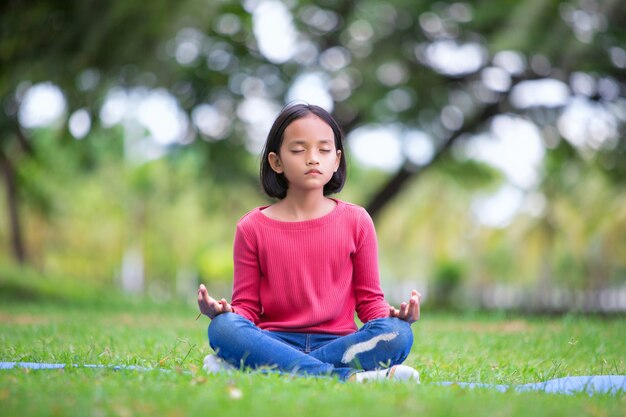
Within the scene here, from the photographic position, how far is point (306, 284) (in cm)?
401

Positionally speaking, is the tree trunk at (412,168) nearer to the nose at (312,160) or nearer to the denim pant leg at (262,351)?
the nose at (312,160)

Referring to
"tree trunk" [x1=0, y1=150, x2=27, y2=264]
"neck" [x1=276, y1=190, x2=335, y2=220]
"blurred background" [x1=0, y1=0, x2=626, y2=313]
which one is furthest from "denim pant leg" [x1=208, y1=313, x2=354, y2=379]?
"tree trunk" [x1=0, y1=150, x2=27, y2=264]

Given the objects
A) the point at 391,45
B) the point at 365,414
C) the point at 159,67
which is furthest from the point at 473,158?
the point at 365,414

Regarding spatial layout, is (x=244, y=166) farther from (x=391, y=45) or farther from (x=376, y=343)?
(x=376, y=343)

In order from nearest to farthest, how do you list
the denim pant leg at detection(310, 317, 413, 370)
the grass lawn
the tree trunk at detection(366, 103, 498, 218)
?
the grass lawn < the denim pant leg at detection(310, 317, 413, 370) < the tree trunk at detection(366, 103, 498, 218)

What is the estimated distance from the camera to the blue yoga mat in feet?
12.1

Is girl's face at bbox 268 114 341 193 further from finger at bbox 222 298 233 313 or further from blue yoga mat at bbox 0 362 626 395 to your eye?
blue yoga mat at bbox 0 362 626 395

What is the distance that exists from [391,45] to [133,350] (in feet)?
30.9

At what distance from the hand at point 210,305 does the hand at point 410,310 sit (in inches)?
32.7

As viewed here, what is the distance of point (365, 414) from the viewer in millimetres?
2844

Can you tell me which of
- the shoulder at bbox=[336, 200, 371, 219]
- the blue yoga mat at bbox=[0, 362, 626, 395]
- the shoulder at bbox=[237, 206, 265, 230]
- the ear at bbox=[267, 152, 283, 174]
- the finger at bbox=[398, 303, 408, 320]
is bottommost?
the blue yoga mat at bbox=[0, 362, 626, 395]

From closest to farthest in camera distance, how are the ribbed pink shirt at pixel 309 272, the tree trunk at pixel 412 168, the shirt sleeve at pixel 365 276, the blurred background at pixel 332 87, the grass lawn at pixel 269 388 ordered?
the grass lawn at pixel 269 388
the ribbed pink shirt at pixel 309 272
the shirt sleeve at pixel 365 276
the blurred background at pixel 332 87
the tree trunk at pixel 412 168

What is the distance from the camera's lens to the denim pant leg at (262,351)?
383 centimetres

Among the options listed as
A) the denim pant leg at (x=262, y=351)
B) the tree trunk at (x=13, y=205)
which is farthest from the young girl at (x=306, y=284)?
the tree trunk at (x=13, y=205)
